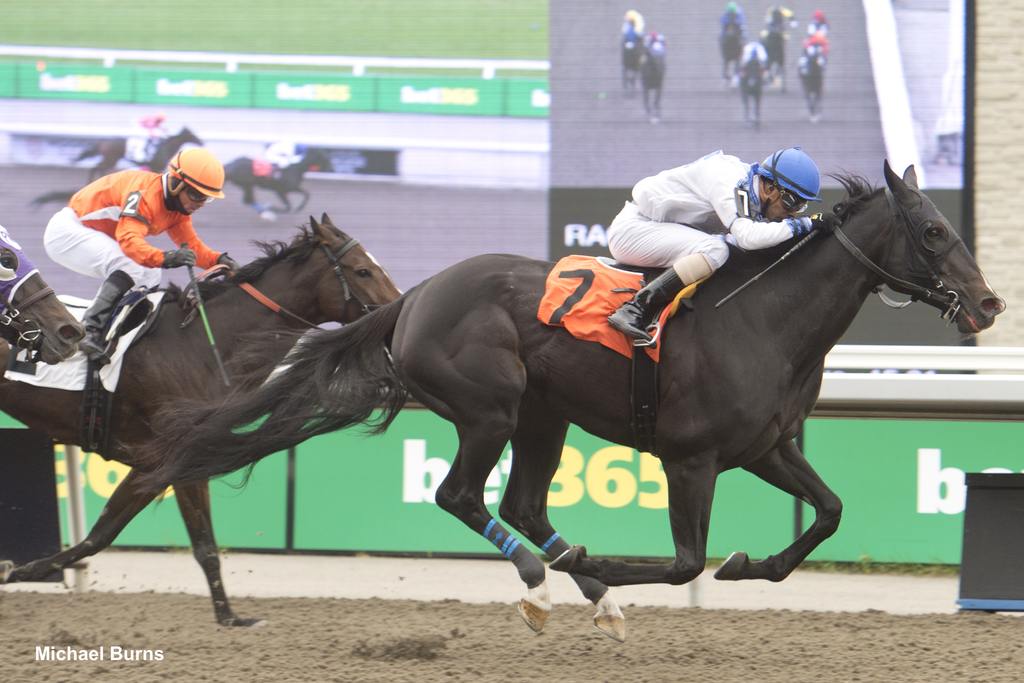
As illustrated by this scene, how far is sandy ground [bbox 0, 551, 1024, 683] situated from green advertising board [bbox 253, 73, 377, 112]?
4.52 meters

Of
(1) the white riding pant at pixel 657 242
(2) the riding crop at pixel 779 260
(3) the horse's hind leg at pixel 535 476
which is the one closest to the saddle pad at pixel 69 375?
(3) the horse's hind leg at pixel 535 476

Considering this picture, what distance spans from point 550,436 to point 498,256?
0.76 m

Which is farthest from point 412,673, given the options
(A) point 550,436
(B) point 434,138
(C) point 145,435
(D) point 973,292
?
(B) point 434,138

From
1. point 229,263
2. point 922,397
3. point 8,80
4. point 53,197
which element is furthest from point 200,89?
point 922,397

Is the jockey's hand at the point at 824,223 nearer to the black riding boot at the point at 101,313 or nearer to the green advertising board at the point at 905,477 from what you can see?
the green advertising board at the point at 905,477

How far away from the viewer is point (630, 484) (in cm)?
730

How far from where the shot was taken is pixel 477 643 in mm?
5301

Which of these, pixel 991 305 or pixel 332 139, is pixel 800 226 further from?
pixel 332 139

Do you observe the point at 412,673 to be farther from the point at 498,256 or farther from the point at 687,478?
the point at 498,256

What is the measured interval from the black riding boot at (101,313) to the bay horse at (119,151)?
4870 mm

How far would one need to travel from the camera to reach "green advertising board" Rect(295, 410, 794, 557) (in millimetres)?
7230

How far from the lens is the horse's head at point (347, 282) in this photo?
20.4 ft

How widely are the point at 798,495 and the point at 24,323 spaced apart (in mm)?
2956

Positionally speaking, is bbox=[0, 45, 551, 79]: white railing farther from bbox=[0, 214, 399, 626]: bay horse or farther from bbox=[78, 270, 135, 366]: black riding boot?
bbox=[78, 270, 135, 366]: black riding boot
